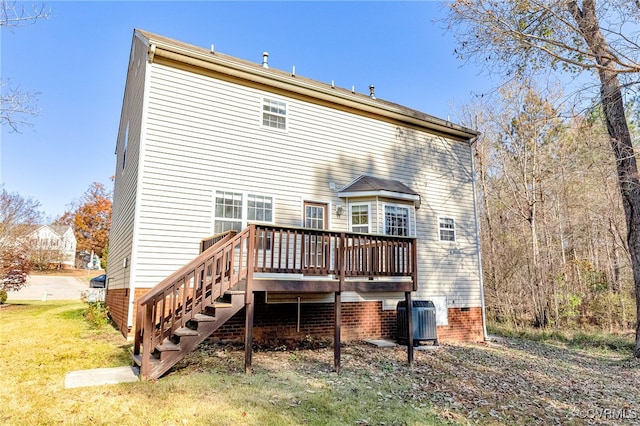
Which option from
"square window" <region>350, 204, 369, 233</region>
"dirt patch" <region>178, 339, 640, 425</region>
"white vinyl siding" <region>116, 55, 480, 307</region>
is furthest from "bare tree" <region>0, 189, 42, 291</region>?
"square window" <region>350, 204, 369, 233</region>

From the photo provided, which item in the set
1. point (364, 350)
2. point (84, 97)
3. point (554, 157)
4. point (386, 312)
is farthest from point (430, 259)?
point (84, 97)

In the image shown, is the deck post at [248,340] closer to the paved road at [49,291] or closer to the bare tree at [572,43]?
the bare tree at [572,43]

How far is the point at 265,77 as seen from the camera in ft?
30.0

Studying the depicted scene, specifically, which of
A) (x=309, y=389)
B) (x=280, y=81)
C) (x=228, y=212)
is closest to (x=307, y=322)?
(x=228, y=212)

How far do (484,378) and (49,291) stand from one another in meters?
28.8

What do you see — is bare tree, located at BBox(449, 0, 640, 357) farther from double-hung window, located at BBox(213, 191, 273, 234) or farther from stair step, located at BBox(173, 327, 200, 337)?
stair step, located at BBox(173, 327, 200, 337)

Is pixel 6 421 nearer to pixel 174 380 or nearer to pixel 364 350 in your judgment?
pixel 174 380

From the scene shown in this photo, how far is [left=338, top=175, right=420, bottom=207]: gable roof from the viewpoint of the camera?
978cm

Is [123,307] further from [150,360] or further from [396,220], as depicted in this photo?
[396,220]

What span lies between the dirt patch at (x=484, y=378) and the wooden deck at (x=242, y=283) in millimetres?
667

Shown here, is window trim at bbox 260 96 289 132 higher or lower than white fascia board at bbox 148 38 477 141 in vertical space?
lower

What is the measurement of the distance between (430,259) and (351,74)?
7854mm

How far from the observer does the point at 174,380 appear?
5.25m

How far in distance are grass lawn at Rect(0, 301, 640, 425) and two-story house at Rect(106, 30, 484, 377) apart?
28.0 inches
